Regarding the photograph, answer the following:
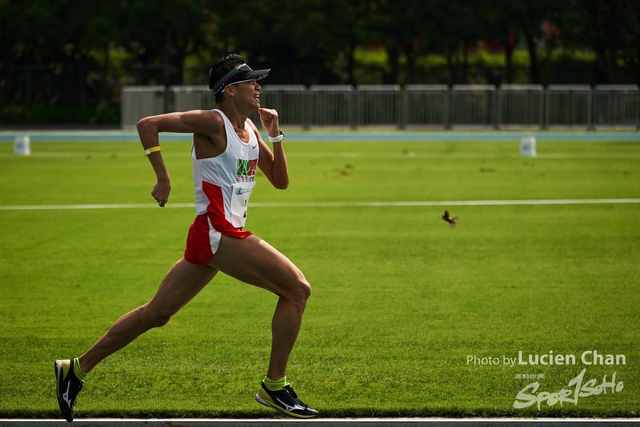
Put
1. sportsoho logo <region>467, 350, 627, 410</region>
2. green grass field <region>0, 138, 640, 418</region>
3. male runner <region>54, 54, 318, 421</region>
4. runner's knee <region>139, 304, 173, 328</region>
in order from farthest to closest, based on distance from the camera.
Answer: green grass field <region>0, 138, 640, 418</region> → sportsoho logo <region>467, 350, 627, 410</region> → runner's knee <region>139, 304, 173, 328</region> → male runner <region>54, 54, 318, 421</region>

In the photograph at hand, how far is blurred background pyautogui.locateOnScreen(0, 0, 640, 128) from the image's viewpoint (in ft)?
136

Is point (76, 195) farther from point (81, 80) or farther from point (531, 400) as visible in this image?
point (81, 80)

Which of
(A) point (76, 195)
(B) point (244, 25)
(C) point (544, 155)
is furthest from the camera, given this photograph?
(B) point (244, 25)

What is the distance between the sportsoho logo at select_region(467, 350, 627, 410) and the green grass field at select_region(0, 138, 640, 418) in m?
0.02

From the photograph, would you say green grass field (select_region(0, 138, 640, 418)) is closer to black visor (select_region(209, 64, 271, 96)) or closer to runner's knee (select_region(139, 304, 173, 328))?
runner's knee (select_region(139, 304, 173, 328))

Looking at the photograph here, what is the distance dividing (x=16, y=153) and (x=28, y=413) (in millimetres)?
22615

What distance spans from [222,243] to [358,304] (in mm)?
3443

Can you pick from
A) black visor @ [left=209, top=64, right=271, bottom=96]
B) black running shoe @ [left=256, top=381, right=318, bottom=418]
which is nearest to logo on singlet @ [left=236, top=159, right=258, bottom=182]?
black visor @ [left=209, top=64, right=271, bottom=96]

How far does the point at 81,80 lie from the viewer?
45.1m

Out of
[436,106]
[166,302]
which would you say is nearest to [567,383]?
[166,302]

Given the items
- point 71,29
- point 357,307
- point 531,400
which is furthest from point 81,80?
point 531,400

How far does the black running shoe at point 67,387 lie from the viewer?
18.3 feet

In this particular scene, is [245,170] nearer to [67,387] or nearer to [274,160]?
[274,160]

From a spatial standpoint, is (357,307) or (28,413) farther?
(357,307)
